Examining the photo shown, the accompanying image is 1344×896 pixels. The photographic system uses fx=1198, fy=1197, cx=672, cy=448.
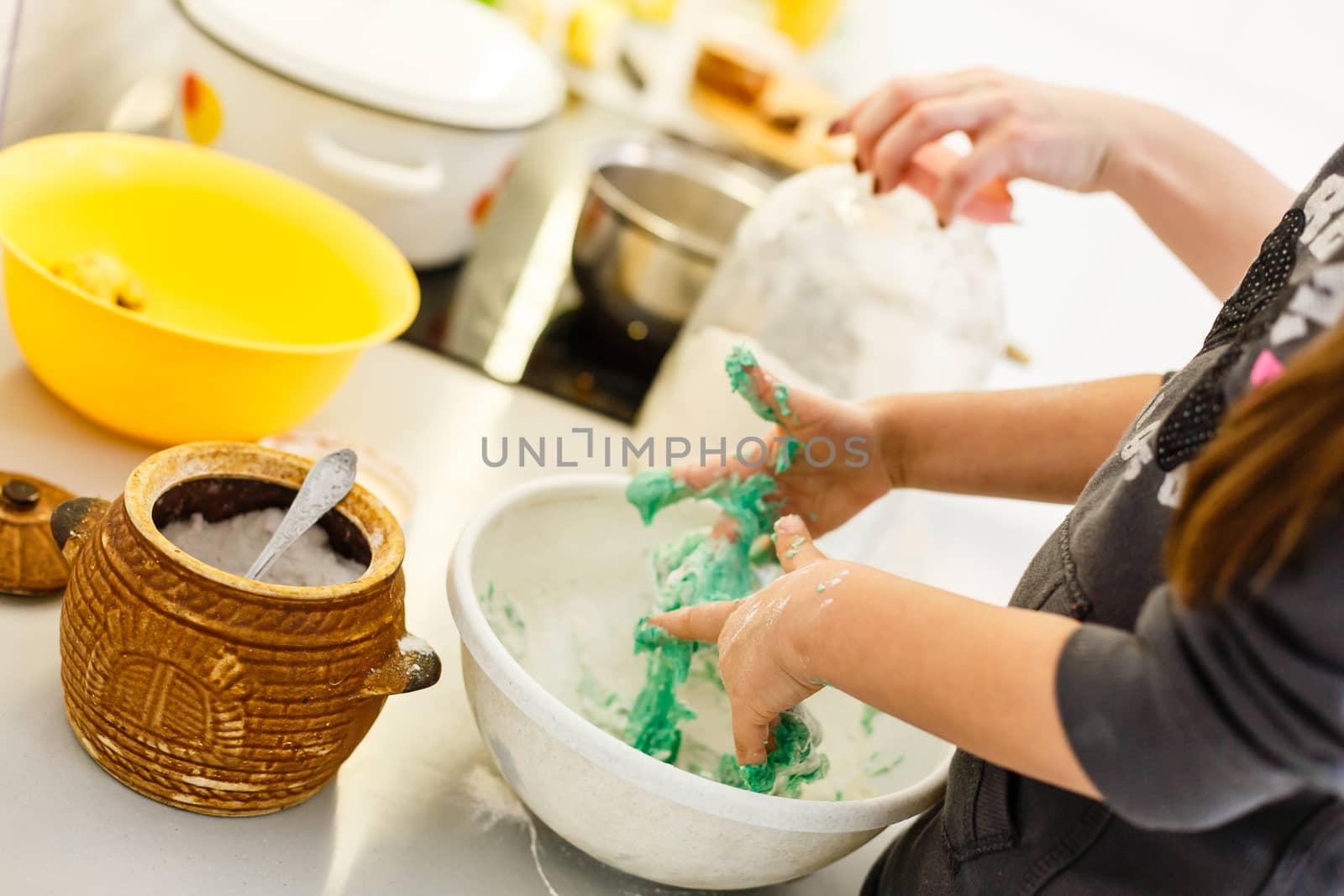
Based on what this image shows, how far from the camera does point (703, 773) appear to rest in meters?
0.77

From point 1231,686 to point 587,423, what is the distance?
2.55 feet

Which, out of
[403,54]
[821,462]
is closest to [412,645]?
[821,462]

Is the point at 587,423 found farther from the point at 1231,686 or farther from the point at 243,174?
the point at 1231,686

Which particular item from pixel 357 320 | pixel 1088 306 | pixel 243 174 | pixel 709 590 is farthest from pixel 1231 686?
pixel 1088 306

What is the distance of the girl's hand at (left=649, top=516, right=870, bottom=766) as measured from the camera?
567 mm

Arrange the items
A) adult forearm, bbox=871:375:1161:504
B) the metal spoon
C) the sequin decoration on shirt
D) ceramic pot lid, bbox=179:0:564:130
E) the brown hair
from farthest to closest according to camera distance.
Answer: ceramic pot lid, bbox=179:0:564:130 → adult forearm, bbox=871:375:1161:504 → the metal spoon → the sequin decoration on shirt → the brown hair

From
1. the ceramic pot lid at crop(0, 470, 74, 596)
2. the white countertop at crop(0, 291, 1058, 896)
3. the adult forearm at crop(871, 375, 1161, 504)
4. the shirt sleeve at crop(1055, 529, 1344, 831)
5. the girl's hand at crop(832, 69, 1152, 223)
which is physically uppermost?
the girl's hand at crop(832, 69, 1152, 223)

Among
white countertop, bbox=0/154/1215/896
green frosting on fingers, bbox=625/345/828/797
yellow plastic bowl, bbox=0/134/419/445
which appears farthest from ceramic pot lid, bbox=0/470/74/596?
green frosting on fingers, bbox=625/345/828/797

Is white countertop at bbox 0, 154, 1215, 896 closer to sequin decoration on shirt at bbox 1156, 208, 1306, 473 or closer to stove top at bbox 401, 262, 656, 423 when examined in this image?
stove top at bbox 401, 262, 656, 423

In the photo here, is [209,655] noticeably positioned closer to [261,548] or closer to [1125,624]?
[261,548]

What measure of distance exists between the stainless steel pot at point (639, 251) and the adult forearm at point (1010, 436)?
0.39 meters

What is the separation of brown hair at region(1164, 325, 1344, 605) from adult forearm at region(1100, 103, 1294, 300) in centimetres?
47

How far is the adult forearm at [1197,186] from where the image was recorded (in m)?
0.86

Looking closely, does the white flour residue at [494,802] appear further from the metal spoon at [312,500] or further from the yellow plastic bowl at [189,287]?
the yellow plastic bowl at [189,287]
